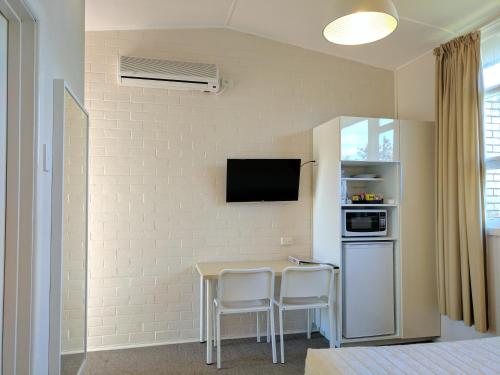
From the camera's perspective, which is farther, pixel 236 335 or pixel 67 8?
pixel 236 335

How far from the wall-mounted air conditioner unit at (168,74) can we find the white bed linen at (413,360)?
2.63 meters

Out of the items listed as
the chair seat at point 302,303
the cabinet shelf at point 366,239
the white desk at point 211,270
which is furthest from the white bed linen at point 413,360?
the cabinet shelf at point 366,239

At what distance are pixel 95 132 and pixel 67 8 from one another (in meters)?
1.56

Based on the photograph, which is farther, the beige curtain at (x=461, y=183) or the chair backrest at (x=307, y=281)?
the chair backrest at (x=307, y=281)

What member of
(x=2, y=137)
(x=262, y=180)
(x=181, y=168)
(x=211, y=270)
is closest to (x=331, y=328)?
(x=211, y=270)

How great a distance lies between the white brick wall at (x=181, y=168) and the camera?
354 cm

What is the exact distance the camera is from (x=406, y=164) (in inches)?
142

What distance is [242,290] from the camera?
3137 mm

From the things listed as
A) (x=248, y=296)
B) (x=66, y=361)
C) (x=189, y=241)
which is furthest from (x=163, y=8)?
(x=66, y=361)

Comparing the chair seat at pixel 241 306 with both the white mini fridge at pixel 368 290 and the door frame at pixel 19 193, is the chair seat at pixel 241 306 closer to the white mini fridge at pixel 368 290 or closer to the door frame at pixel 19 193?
the white mini fridge at pixel 368 290

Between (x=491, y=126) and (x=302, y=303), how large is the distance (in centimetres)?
220

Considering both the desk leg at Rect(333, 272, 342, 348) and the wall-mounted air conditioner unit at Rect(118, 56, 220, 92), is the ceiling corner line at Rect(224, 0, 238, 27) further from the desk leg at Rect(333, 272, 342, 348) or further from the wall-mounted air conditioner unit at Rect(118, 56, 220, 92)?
the desk leg at Rect(333, 272, 342, 348)

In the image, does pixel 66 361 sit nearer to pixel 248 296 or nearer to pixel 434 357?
pixel 248 296

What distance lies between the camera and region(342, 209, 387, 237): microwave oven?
355 cm
